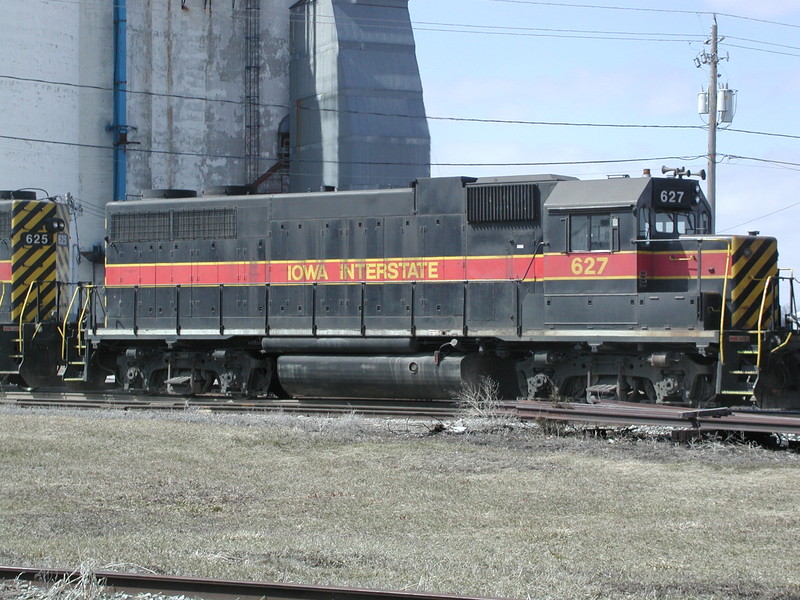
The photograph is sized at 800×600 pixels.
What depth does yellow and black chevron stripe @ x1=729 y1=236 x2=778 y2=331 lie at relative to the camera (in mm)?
14352

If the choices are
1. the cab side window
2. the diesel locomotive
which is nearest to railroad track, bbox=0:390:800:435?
the diesel locomotive

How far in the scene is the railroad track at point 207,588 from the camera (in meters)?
5.98

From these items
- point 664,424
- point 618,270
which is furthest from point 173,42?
point 664,424

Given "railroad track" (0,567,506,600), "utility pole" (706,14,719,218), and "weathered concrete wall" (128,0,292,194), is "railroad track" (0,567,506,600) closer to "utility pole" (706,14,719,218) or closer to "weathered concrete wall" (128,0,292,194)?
"utility pole" (706,14,719,218)

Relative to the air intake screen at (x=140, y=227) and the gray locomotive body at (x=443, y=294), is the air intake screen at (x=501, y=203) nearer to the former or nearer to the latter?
the gray locomotive body at (x=443, y=294)

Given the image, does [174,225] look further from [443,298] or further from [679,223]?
[679,223]

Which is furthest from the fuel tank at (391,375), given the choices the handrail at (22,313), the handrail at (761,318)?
the handrail at (22,313)

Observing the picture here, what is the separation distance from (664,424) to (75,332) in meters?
11.9

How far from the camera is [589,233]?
1506cm

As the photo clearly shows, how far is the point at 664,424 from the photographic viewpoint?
12.2 meters

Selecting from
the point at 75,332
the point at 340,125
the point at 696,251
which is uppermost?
the point at 340,125

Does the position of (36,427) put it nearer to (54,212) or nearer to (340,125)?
(54,212)

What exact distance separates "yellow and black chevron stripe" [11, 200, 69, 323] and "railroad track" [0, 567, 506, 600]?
47.3ft

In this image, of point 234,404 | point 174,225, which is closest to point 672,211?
point 234,404
